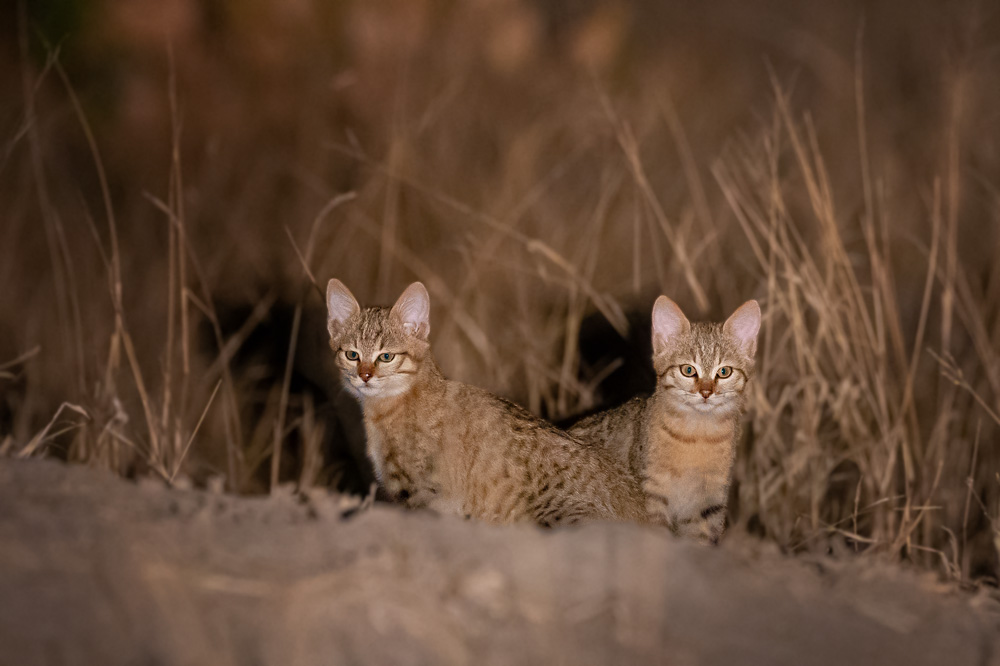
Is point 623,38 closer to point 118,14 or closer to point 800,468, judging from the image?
point 118,14

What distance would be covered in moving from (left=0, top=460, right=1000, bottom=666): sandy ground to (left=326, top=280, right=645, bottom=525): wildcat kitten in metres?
1.07

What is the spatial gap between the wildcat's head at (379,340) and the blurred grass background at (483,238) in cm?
33

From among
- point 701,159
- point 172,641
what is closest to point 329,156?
point 701,159

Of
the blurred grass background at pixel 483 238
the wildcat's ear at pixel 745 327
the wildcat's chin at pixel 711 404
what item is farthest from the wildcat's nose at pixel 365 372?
the wildcat's ear at pixel 745 327

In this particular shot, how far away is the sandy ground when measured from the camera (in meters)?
2.08

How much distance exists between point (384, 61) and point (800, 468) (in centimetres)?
515

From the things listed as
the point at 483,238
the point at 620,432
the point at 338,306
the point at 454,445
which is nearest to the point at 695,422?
the point at 620,432

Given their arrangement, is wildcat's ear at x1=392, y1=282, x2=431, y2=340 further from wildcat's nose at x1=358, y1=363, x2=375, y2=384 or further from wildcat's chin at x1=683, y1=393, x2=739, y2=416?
wildcat's chin at x1=683, y1=393, x2=739, y2=416

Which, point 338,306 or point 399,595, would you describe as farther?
point 338,306

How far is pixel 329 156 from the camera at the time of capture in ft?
25.2

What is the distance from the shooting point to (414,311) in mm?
4234

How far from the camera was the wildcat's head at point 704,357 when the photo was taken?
3959 mm

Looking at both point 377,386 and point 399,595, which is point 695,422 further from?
point 399,595

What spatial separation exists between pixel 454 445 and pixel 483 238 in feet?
8.51
